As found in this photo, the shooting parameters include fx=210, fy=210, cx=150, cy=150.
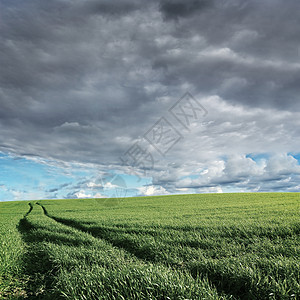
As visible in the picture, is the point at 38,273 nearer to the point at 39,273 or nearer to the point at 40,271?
the point at 39,273

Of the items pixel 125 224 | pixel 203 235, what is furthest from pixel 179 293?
pixel 125 224

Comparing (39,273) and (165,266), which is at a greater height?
(39,273)

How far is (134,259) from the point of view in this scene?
22.8 ft

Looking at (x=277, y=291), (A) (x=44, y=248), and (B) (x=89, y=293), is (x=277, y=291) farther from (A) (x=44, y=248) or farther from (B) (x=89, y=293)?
(A) (x=44, y=248)

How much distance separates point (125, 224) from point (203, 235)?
5.47m

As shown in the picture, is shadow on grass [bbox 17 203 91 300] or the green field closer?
the green field

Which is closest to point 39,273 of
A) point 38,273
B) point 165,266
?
point 38,273

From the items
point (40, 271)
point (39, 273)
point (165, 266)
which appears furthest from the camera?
point (40, 271)

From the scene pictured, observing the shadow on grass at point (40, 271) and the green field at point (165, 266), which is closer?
the green field at point (165, 266)

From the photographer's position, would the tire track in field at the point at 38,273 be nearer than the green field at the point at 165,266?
No

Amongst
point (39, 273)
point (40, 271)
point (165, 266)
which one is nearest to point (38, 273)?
point (39, 273)

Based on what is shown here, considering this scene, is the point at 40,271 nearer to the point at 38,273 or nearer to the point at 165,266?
the point at 38,273

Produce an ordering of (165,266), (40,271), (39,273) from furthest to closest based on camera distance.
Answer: (40,271), (39,273), (165,266)

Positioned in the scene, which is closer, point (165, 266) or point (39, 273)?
point (165, 266)
